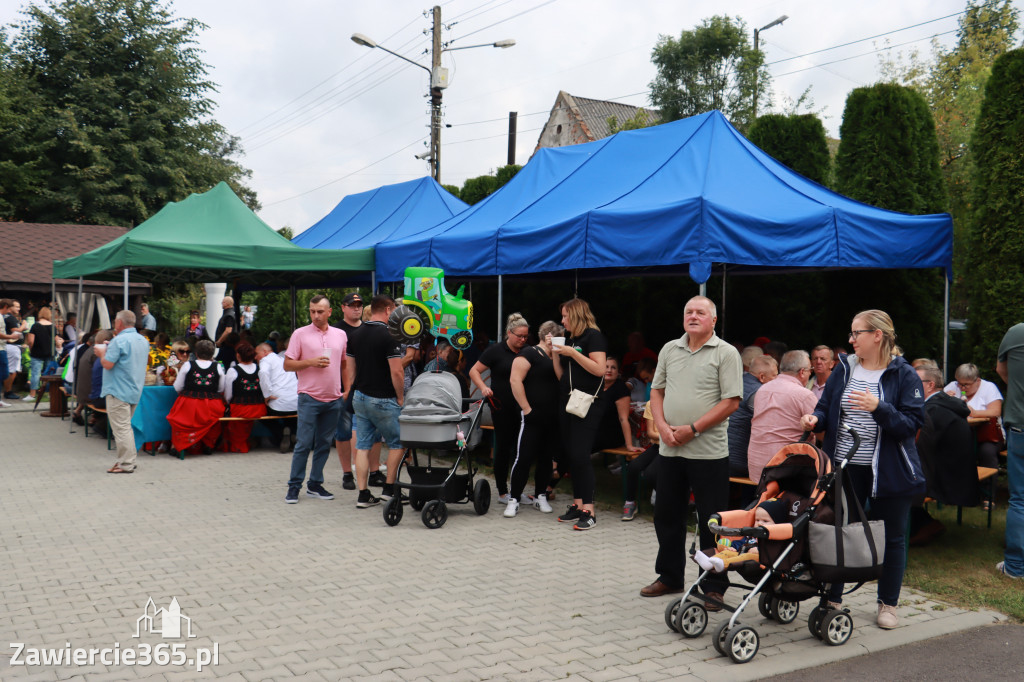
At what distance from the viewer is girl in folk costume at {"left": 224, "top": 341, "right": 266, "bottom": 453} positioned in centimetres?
1030

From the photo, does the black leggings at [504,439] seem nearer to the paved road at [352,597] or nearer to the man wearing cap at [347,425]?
the paved road at [352,597]

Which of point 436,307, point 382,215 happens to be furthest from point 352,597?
point 382,215

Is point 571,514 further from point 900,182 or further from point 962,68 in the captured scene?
point 962,68

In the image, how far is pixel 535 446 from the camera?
7.15 metres

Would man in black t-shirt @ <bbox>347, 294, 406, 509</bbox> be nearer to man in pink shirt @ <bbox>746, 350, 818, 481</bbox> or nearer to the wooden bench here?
man in pink shirt @ <bbox>746, 350, 818, 481</bbox>

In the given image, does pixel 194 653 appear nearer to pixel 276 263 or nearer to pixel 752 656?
pixel 752 656

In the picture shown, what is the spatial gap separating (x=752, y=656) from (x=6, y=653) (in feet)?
11.9

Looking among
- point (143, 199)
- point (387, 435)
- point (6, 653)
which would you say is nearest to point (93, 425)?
point (387, 435)

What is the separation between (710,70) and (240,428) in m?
28.4

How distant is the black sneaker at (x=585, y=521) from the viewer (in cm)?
682

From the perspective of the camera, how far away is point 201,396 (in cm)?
1009

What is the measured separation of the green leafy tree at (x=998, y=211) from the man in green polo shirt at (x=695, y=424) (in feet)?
17.1

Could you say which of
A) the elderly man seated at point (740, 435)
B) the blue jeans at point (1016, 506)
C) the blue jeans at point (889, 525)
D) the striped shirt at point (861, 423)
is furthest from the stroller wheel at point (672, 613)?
the blue jeans at point (1016, 506)

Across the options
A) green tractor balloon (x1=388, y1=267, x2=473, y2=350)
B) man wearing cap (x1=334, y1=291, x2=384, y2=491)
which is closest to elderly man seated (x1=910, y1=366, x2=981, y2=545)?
green tractor balloon (x1=388, y1=267, x2=473, y2=350)
